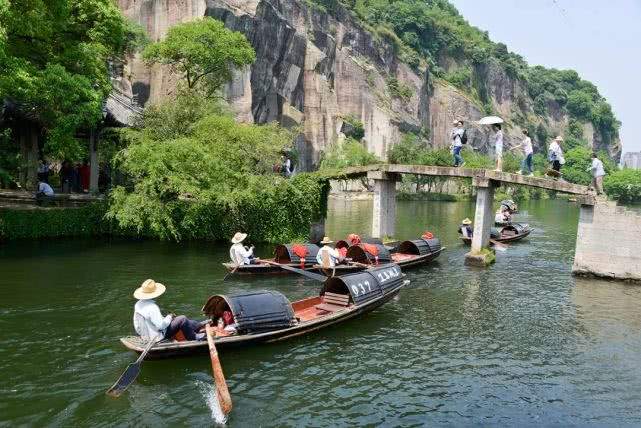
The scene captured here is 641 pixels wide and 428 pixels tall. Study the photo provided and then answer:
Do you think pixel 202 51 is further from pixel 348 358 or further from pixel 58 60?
pixel 348 358

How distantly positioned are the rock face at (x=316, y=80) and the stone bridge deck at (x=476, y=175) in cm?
3631

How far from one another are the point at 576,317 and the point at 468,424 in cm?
1030

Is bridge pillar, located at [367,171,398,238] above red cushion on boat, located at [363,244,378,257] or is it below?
above

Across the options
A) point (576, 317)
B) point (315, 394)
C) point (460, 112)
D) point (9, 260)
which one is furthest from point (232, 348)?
point (460, 112)

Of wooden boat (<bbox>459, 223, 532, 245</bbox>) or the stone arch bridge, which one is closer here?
the stone arch bridge

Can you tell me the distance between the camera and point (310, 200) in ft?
111

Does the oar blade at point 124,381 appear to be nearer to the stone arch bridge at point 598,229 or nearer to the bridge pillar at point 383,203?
the stone arch bridge at point 598,229

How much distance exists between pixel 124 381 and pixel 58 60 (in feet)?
65.4

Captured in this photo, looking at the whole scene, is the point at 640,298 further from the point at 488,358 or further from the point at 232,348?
the point at 232,348

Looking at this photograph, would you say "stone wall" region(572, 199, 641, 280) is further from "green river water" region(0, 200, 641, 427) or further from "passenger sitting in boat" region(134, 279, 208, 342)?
"passenger sitting in boat" region(134, 279, 208, 342)

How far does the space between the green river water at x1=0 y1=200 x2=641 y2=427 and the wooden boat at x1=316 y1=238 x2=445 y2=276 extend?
5.03 feet

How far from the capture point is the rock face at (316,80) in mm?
68688

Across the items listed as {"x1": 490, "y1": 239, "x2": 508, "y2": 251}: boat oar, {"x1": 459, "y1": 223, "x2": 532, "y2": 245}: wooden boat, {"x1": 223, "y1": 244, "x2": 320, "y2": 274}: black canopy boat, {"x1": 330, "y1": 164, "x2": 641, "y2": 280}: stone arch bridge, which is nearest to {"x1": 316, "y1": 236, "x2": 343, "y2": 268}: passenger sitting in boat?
{"x1": 223, "y1": 244, "x2": 320, "y2": 274}: black canopy boat

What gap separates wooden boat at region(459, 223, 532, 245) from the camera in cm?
3884
